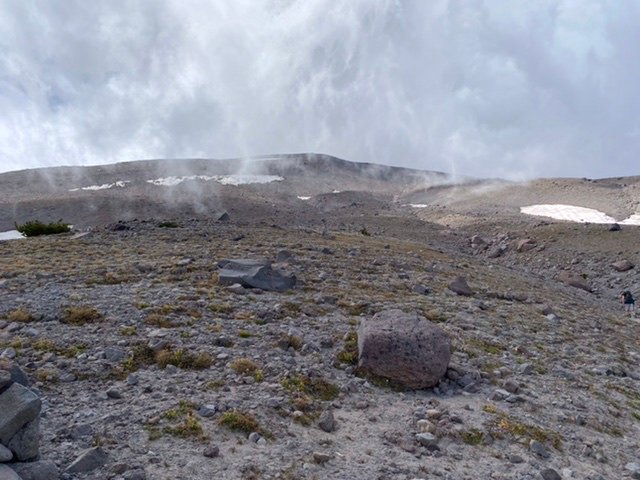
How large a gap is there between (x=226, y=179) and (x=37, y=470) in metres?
93.0

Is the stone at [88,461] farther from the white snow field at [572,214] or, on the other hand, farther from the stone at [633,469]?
the white snow field at [572,214]

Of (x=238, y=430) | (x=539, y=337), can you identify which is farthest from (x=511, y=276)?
(x=238, y=430)

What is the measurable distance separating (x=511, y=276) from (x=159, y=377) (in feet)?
83.0

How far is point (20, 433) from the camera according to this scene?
7082 millimetres

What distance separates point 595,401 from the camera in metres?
12.3

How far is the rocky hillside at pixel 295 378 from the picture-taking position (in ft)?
27.9

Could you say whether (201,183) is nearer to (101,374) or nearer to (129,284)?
(129,284)

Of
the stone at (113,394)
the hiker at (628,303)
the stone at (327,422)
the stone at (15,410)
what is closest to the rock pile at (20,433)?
the stone at (15,410)

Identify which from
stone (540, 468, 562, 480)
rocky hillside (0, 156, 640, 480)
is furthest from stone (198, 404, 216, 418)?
stone (540, 468, 562, 480)

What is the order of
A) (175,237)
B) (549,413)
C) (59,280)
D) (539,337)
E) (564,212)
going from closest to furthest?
(549,413), (539,337), (59,280), (175,237), (564,212)

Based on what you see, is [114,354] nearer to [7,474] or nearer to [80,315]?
[80,315]

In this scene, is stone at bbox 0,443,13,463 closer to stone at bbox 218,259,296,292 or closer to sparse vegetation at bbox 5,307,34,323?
sparse vegetation at bbox 5,307,34,323

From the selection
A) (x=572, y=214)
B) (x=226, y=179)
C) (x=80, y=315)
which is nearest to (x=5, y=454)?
(x=80, y=315)

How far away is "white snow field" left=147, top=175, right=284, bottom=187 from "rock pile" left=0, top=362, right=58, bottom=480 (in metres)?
83.4
